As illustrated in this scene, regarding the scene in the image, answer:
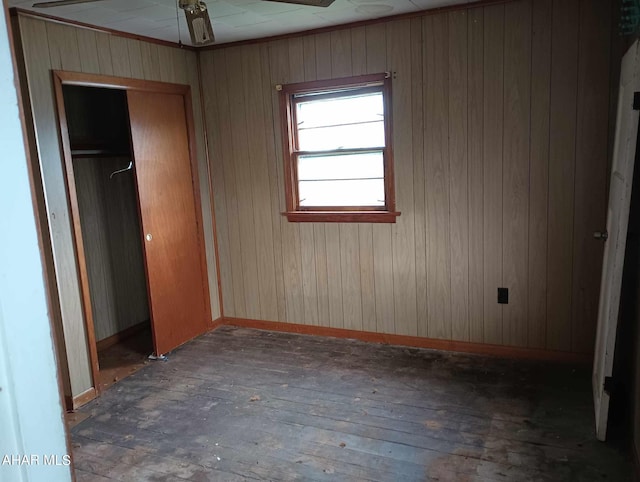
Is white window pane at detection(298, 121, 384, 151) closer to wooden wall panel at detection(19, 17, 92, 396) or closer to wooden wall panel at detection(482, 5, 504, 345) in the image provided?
wooden wall panel at detection(482, 5, 504, 345)

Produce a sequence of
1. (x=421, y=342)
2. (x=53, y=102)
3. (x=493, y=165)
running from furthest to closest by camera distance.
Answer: (x=421, y=342) < (x=493, y=165) < (x=53, y=102)

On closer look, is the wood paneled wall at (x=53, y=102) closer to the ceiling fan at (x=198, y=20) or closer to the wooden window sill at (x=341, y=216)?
the ceiling fan at (x=198, y=20)

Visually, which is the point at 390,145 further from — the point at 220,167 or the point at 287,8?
the point at 220,167

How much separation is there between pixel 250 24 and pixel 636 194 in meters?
2.69

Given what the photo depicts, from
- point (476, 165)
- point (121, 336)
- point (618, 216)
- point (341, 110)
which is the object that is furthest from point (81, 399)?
point (618, 216)

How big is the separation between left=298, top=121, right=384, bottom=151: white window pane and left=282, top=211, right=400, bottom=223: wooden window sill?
514mm

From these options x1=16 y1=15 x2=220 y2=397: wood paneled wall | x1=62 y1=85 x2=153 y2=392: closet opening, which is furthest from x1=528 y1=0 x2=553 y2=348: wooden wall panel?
x1=62 y1=85 x2=153 y2=392: closet opening

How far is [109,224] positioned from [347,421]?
9.25 ft

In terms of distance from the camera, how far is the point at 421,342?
3.99 metres

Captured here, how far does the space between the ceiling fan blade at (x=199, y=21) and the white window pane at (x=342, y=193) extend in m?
1.93

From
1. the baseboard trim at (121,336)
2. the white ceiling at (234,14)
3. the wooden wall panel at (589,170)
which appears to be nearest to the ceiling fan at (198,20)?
the white ceiling at (234,14)

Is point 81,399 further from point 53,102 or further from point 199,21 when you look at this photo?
point 199,21

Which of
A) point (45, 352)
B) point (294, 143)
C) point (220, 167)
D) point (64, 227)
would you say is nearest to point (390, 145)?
point (294, 143)

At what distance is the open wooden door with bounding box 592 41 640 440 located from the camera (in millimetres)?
2344
